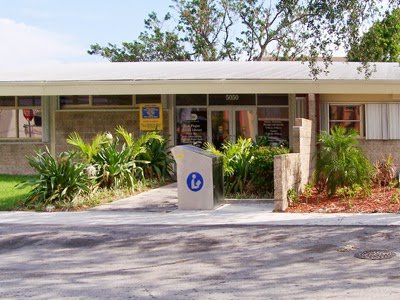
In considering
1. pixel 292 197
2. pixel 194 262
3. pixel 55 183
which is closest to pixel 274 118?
pixel 292 197

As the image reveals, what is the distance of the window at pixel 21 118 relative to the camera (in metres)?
21.6

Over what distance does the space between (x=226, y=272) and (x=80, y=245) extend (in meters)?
2.96

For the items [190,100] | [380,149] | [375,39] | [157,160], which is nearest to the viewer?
[375,39]

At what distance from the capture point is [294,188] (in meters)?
14.0

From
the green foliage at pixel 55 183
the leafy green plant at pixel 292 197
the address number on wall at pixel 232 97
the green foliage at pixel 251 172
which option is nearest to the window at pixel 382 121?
the address number on wall at pixel 232 97

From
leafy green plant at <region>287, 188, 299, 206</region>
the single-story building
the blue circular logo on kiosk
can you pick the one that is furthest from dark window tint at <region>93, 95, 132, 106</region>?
leafy green plant at <region>287, 188, 299, 206</region>

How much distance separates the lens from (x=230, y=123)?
21.5 m

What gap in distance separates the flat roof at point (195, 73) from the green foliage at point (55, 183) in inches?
225

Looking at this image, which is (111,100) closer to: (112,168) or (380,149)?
(112,168)

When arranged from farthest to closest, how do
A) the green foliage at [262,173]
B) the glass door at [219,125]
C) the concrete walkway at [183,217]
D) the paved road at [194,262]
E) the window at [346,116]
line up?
the glass door at [219,125] < the window at [346,116] < the green foliage at [262,173] < the concrete walkway at [183,217] < the paved road at [194,262]

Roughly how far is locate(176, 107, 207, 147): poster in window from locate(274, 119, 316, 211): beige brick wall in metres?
5.68

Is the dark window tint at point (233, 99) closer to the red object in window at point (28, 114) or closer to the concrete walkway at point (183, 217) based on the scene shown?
the red object in window at point (28, 114)

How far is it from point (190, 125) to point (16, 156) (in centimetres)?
569

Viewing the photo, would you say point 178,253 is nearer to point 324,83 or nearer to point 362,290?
point 362,290
